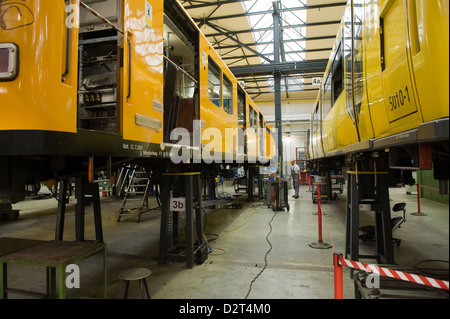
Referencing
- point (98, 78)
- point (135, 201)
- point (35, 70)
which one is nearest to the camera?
point (35, 70)

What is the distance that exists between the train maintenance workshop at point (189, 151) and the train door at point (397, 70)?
0.01 meters

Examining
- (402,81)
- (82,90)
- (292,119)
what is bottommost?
(402,81)

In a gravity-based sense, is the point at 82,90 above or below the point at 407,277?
above

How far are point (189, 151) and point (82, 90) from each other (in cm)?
128

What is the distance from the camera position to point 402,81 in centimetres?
160

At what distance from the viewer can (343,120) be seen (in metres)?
3.52

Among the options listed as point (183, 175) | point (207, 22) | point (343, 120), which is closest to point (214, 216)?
point (183, 175)

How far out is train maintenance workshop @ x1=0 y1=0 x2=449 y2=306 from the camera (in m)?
1.48

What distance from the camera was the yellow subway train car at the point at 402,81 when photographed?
1233mm

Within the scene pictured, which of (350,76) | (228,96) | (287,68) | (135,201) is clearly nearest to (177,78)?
(228,96)

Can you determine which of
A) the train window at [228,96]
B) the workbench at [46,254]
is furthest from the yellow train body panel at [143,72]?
the train window at [228,96]

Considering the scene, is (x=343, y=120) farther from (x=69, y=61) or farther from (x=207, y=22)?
(x=207, y=22)

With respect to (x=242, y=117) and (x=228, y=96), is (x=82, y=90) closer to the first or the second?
(x=228, y=96)

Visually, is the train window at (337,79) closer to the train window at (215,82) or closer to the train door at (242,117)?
the train window at (215,82)
